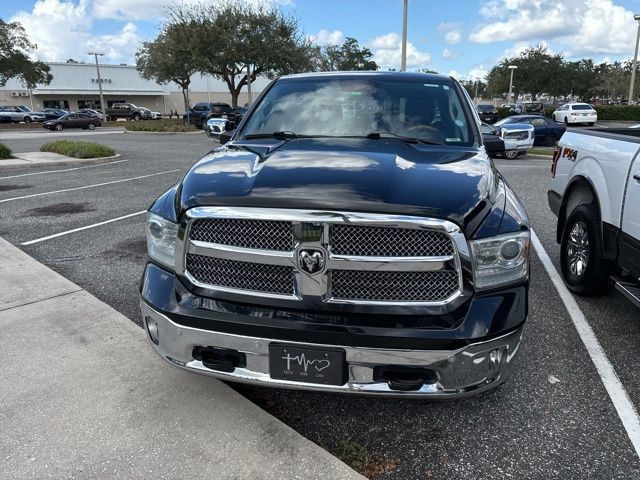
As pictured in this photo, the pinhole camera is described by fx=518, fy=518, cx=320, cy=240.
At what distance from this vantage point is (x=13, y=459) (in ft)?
8.21

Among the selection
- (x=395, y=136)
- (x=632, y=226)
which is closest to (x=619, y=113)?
(x=632, y=226)

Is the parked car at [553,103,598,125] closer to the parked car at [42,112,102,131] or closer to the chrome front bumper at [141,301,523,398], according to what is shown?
the parked car at [42,112,102,131]

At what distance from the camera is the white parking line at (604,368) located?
280 centimetres

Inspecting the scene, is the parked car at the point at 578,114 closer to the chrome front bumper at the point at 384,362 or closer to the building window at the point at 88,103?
the chrome front bumper at the point at 384,362

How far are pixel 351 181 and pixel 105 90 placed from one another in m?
80.9

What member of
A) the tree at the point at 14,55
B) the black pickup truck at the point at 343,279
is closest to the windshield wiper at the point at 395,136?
the black pickup truck at the point at 343,279

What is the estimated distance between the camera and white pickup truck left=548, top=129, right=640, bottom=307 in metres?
3.72

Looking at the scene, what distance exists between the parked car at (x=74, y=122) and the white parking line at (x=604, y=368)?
4082 centimetres

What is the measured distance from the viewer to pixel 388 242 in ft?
7.55

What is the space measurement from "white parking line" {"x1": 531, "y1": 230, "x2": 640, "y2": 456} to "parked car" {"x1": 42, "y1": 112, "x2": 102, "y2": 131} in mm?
40816

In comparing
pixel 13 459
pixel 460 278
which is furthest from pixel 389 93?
pixel 13 459

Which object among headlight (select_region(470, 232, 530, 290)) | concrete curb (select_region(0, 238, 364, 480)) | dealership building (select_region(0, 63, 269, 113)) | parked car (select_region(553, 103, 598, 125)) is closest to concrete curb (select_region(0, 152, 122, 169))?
concrete curb (select_region(0, 238, 364, 480))

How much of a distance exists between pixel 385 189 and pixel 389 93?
182 cm

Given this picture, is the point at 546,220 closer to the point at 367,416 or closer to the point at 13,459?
the point at 367,416
